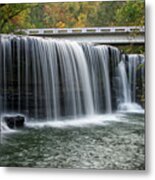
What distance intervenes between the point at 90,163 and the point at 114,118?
273mm

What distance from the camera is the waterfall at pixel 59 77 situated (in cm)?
259

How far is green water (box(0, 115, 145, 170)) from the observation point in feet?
8.24

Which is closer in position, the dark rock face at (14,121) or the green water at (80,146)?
the green water at (80,146)

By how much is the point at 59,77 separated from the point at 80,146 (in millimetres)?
392

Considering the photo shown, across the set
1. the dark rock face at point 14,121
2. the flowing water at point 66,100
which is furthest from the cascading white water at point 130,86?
the dark rock face at point 14,121

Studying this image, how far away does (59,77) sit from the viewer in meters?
2.62

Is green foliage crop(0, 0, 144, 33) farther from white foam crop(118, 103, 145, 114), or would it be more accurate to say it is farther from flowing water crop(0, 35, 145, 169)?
white foam crop(118, 103, 145, 114)

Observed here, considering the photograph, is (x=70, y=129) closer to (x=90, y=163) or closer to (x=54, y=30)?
(x=90, y=163)

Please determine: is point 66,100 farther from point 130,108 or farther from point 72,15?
point 72,15

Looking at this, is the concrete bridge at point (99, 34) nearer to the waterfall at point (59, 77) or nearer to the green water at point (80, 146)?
the waterfall at point (59, 77)

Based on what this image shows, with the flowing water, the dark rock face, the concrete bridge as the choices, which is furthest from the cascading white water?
the dark rock face

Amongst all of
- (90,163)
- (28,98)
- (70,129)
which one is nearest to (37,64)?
(28,98)

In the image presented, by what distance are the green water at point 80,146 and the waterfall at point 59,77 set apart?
96 millimetres

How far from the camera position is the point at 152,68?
2492 mm
